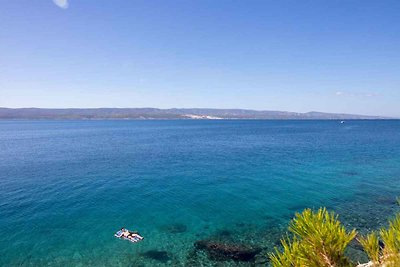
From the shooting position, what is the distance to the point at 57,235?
26.9 meters

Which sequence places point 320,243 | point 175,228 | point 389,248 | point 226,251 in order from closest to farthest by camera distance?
point 389,248
point 320,243
point 226,251
point 175,228

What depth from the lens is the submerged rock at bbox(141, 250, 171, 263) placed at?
74.3 feet

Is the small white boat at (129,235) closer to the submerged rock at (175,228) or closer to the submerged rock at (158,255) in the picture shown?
the submerged rock at (158,255)

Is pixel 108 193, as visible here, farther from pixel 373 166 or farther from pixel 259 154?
pixel 373 166

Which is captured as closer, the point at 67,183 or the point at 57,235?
the point at 57,235

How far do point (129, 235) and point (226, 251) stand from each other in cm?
955

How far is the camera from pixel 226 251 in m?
23.2

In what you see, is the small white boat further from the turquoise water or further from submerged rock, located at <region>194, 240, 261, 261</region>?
submerged rock, located at <region>194, 240, 261, 261</region>

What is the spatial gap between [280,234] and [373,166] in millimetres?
39988

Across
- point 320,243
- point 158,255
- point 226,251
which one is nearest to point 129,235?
point 158,255

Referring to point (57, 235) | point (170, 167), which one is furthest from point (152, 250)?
point (170, 167)

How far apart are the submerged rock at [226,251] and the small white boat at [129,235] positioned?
5655 millimetres

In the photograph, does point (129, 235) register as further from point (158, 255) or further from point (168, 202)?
point (168, 202)

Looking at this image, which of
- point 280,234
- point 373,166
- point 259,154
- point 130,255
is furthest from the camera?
point 259,154
